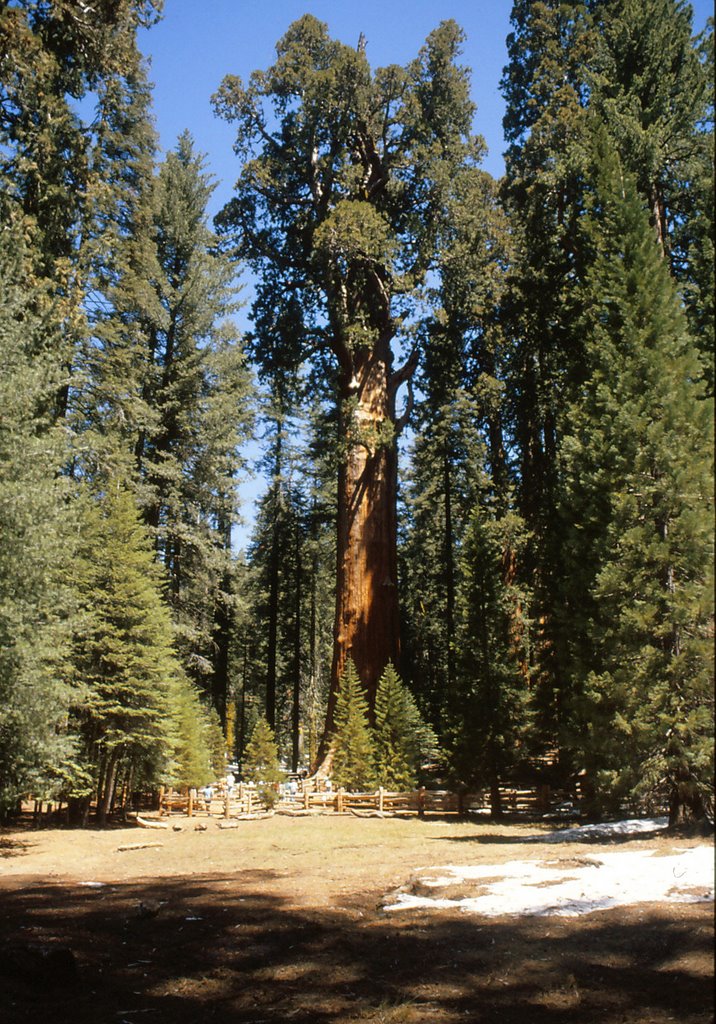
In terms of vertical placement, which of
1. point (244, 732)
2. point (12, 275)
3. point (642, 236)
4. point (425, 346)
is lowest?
point (244, 732)

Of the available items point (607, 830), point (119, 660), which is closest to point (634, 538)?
point (607, 830)

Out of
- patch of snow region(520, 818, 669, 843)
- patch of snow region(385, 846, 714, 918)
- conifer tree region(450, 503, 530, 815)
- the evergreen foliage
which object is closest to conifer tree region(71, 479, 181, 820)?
the evergreen foliage

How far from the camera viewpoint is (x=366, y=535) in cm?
2248

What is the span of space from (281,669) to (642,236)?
45.6 m

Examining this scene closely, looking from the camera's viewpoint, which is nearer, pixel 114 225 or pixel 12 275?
pixel 12 275

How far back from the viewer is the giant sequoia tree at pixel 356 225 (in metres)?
21.9

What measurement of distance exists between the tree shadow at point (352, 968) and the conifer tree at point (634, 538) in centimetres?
185

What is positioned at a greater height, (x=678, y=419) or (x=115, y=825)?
(x=678, y=419)

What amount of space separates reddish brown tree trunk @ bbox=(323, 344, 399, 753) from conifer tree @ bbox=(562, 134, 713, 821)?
8076mm

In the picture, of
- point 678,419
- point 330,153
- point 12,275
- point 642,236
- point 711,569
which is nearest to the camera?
point 711,569

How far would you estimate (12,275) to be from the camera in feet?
48.9

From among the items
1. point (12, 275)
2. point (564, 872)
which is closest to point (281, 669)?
Result: point (12, 275)

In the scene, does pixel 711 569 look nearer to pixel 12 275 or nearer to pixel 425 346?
pixel 12 275

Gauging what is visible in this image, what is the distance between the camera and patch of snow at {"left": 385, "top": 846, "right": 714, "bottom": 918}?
644 cm
